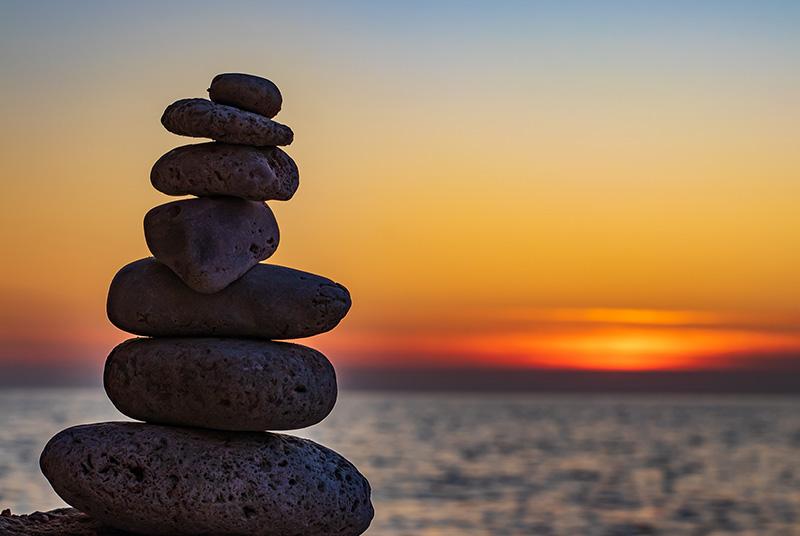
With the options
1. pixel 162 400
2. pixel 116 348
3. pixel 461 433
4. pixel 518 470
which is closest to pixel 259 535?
pixel 162 400

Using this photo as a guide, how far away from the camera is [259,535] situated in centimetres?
1058

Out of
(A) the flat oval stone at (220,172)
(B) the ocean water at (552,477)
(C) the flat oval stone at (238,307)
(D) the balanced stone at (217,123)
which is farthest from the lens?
(B) the ocean water at (552,477)

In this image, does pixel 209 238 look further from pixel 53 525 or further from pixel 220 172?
pixel 53 525

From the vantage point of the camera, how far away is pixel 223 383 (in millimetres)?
10422

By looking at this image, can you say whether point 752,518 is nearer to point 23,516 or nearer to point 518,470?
point 518,470

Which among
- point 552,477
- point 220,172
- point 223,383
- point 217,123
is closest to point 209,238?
point 220,172

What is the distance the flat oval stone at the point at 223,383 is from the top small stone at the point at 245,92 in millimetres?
2001

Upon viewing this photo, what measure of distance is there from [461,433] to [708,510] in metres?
34.8

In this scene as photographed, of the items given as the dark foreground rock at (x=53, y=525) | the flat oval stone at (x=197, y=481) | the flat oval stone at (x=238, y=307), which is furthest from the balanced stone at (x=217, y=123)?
the dark foreground rock at (x=53, y=525)

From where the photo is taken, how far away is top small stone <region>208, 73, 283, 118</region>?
10.6 metres

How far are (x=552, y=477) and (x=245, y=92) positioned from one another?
120ft

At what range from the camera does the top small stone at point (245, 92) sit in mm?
10648

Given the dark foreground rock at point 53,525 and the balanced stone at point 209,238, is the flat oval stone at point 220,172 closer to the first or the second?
the balanced stone at point 209,238

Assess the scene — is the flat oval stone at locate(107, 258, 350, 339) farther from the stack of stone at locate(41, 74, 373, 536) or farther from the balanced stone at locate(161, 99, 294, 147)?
the balanced stone at locate(161, 99, 294, 147)
